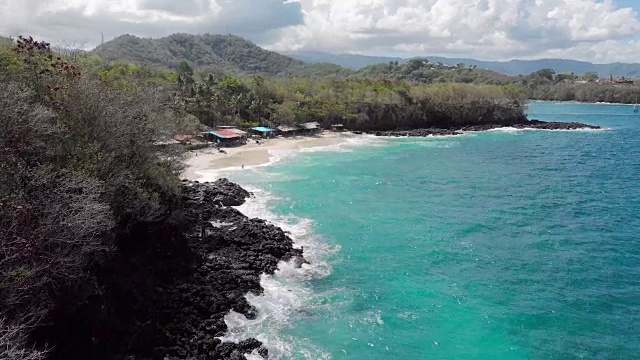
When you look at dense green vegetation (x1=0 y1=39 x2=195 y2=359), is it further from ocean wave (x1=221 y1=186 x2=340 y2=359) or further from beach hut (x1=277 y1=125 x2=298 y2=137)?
beach hut (x1=277 y1=125 x2=298 y2=137)

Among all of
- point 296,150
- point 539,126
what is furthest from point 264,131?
point 539,126

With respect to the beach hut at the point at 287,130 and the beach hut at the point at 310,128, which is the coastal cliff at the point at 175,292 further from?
the beach hut at the point at 310,128

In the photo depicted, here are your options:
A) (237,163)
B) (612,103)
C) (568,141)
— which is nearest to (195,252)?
(237,163)

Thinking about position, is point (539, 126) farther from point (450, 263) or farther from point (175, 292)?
point (175, 292)

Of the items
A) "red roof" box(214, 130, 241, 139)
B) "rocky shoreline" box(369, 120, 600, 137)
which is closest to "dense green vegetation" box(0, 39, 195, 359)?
"red roof" box(214, 130, 241, 139)

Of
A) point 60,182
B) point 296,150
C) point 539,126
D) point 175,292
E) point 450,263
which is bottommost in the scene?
point 450,263
